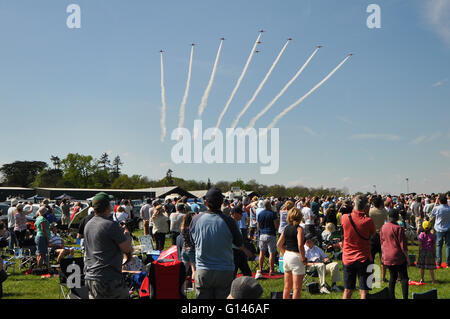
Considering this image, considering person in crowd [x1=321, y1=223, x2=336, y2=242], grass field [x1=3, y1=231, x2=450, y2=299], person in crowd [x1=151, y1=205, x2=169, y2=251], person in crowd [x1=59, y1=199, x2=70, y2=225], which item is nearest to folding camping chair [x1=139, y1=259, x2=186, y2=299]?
grass field [x1=3, y1=231, x2=450, y2=299]

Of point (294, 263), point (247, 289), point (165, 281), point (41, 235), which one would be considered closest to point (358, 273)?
point (294, 263)

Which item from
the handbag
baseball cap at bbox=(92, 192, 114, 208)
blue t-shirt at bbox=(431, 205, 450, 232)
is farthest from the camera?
blue t-shirt at bbox=(431, 205, 450, 232)

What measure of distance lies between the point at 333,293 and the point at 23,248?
9.35m

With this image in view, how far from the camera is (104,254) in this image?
16.0ft

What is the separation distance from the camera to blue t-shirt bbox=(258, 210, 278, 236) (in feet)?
33.3

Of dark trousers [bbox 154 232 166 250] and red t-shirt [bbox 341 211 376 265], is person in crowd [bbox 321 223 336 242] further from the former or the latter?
red t-shirt [bbox 341 211 376 265]

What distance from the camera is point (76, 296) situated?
6.76 m

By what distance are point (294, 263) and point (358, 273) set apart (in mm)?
1024

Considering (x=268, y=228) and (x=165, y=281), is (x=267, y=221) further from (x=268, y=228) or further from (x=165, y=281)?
(x=165, y=281)

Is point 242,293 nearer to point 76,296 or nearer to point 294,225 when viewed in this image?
point 294,225

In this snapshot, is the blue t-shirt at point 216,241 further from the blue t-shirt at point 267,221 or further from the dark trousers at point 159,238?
the dark trousers at point 159,238

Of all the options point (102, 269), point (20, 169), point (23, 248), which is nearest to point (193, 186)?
point (20, 169)

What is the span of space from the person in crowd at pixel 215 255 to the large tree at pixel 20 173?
125m

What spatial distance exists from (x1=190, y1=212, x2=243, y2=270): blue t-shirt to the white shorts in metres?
1.98
